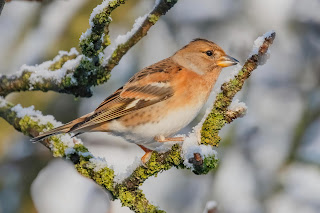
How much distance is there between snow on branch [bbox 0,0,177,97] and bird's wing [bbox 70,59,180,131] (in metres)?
0.24

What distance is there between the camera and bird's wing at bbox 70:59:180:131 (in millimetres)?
4016

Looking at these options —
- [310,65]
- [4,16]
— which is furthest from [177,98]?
[4,16]

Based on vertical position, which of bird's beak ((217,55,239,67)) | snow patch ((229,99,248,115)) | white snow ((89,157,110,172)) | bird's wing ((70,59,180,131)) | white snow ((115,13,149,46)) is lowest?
white snow ((89,157,110,172))

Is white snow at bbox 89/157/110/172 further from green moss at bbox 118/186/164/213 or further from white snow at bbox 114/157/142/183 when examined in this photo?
green moss at bbox 118/186/164/213

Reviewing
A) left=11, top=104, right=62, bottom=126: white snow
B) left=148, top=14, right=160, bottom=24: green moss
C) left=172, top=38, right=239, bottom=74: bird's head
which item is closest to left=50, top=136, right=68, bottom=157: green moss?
left=11, top=104, right=62, bottom=126: white snow

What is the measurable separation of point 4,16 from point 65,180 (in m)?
2.20

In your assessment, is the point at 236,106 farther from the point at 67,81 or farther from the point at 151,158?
the point at 67,81

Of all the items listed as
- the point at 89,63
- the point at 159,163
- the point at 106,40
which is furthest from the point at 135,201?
the point at 89,63

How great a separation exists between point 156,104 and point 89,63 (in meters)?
0.63

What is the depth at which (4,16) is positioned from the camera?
20.3 feet

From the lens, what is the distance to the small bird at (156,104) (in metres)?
3.89

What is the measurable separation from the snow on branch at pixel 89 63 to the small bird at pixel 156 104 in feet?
0.98

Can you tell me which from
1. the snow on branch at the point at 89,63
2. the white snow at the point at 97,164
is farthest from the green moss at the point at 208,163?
the snow on branch at the point at 89,63

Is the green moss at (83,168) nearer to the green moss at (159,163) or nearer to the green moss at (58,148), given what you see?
the green moss at (58,148)
